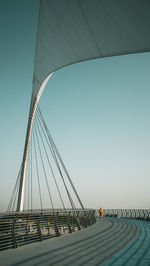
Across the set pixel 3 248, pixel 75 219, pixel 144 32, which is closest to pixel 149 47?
pixel 144 32

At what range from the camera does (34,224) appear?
7.35 meters

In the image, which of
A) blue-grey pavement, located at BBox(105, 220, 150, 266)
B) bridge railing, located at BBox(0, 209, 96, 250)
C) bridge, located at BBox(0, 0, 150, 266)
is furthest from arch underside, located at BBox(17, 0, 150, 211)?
bridge railing, located at BBox(0, 209, 96, 250)

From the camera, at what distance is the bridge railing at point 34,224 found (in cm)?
559

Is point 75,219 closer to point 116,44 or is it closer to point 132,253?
point 132,253

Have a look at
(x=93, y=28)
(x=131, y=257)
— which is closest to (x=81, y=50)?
(x=93, y=28)

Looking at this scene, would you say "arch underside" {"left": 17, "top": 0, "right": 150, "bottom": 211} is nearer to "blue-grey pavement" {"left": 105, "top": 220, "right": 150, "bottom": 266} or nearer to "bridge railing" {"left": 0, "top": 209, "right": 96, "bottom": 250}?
"blue-grey pavement" {"left": 105, "top": 220, "right": 150, "bottom": 266}

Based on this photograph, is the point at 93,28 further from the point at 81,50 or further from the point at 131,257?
the point at 131,257

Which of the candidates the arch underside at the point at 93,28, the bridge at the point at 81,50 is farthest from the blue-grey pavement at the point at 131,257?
the arch underside at the point at 93,28

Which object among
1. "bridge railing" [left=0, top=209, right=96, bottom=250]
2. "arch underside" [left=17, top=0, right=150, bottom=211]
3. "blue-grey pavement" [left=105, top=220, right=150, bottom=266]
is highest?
"arch underside" [left=17, top=0, right=150, bottom=211]

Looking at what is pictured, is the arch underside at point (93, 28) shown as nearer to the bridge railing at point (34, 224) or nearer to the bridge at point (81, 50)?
the bridge at point (81, 50)

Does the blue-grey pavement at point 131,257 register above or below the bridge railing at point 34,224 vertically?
below

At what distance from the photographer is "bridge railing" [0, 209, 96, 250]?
18.3 ft

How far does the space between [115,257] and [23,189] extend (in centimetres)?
1054

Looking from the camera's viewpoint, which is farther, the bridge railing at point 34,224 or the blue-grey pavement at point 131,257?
the bridge railing at point 34,224
